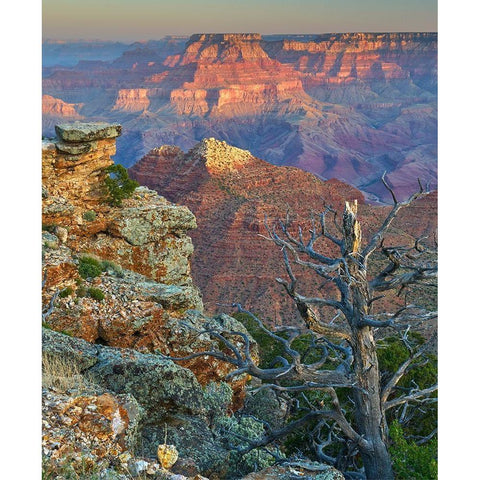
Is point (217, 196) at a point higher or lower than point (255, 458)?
higher

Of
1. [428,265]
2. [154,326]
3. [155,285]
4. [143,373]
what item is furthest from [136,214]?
[428,265]

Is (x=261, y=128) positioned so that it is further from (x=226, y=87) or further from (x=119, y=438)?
(x=119, y=438)

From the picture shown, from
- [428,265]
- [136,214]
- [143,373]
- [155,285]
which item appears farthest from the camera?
[136,214]

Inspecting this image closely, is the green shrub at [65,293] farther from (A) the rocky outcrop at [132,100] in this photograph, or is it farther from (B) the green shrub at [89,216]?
(A) the rocky outcrop at [132,100]

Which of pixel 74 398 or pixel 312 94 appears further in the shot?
pixel 312 94

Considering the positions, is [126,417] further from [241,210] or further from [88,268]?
[241,210]

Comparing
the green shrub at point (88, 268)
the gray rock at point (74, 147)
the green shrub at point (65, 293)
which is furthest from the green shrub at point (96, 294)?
the gray rock at point (74, 147)

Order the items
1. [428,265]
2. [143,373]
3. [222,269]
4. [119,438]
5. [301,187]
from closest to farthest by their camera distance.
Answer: [119,438], [428,265], [143,373], [222,269], [301,187]
